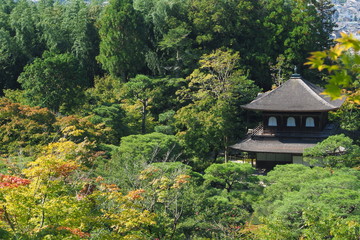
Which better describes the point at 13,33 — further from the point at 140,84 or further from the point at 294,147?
the point at 294,147

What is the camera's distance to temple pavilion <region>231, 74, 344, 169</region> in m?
20.3

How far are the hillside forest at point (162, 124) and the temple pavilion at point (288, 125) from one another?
5.88 feet

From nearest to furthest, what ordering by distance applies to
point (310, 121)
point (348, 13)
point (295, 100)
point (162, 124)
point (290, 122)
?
1. point (295, 100)
2. point (310, 121)
3. point (290, 122)
4. point (162, 124)
5. point (348, 13)

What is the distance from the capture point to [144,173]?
11.9m

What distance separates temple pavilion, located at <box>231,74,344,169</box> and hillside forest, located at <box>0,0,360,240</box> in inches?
70.6

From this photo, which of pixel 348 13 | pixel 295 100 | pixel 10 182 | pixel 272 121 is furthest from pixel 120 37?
pixel 348 13

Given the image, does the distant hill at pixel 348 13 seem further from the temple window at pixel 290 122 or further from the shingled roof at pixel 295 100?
the temple window at pixel 290 122

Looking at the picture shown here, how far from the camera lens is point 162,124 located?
947 inches

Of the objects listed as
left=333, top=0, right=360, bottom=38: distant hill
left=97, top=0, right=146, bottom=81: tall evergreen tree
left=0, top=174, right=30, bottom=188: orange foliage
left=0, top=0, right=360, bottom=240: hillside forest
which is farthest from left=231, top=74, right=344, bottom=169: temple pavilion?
left=333, top=0, right=360, bottom=38: distant hill

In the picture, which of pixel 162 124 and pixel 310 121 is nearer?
pixel 310 121

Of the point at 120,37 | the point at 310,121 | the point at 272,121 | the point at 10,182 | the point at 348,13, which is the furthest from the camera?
the point at 348,13

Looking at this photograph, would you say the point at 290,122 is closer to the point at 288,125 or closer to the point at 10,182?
the point at 288,125

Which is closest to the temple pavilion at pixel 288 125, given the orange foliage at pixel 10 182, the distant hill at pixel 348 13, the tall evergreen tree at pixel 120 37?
the tall evergreen tree at pixel 120 37

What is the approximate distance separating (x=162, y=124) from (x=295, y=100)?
7.31 metres
